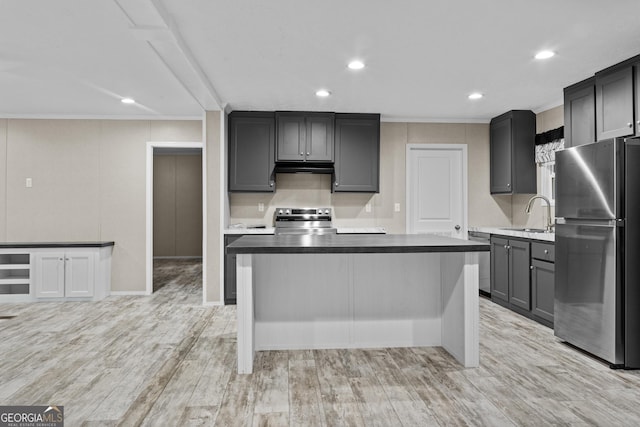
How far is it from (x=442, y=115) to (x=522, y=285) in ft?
7.82

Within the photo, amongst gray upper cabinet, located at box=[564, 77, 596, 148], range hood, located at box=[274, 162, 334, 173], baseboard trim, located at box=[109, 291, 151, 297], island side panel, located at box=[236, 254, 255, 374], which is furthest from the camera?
baseboard trim, located at box=[109, 291, 151, 297]

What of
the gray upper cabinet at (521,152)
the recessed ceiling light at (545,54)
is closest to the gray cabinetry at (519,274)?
the gray upper cabinet at (521,152)

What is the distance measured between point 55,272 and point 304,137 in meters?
3.48

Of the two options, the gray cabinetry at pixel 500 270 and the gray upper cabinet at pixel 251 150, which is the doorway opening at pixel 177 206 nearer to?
the gray upper cabinet at pixel 251 150

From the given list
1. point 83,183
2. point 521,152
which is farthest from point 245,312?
point 521,152

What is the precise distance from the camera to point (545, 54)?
319 cm

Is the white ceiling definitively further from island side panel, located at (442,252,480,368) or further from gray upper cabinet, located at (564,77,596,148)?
island side panel, located at (442,252,480,368)

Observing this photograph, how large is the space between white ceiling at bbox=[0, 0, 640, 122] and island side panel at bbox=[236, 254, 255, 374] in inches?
63.8

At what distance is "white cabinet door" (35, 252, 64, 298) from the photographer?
192 inches

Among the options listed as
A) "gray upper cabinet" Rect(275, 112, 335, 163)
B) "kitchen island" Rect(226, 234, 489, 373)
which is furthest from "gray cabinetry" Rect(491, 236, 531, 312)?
"gray upper cabinet" Rect(275, 112, 335, 163)

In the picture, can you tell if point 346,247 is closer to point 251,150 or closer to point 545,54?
point 545,54

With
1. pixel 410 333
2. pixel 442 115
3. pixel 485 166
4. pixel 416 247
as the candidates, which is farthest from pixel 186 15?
pixel 485 166

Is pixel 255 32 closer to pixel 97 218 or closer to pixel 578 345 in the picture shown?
pixel 578 345

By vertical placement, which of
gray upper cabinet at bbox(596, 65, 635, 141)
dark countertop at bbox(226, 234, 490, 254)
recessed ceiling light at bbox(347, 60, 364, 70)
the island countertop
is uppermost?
recessed ceiling light at bbox(347, 60, 364, 70)
